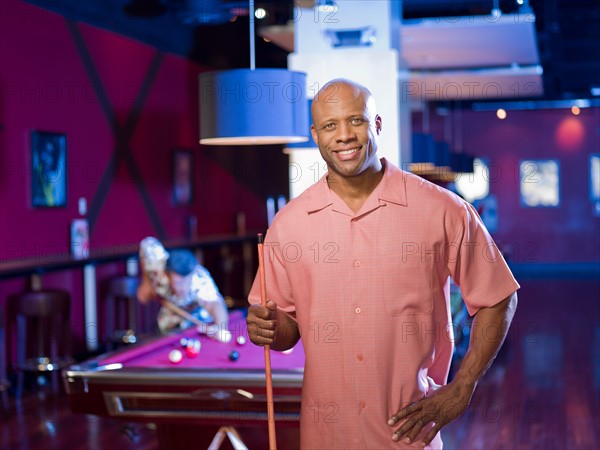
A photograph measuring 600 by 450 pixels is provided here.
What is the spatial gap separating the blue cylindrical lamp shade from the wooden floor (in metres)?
1.37

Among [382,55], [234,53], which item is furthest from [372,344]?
[234,53]

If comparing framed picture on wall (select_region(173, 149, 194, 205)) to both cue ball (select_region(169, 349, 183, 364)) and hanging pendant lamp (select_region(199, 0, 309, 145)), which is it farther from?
cue ball (select_region(169, 349, 183, 364))

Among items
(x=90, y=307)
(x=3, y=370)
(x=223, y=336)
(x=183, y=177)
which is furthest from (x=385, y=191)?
(x=183, y=177)

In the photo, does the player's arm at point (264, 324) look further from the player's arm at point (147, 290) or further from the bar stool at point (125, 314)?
the bar stool at point (125, 314)

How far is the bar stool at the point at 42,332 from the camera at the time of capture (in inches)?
272

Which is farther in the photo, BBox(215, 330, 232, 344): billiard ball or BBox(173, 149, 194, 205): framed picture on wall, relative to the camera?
BBox(173, 149, 194, 205): framed picture on wall

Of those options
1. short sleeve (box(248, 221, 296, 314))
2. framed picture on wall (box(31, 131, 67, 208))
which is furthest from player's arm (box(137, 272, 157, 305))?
short sleeve (box(248, 221, 296, 314))

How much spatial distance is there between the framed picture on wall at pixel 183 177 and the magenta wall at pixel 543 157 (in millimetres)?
A: 7169

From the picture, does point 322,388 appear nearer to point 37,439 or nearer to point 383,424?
point 383,424

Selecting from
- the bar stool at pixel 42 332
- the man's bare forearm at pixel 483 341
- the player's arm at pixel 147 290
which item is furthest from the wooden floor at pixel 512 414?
the man's bare forearm at pixel 483 341

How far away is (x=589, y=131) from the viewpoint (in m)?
16.5

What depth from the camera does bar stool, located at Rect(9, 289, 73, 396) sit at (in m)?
6.90

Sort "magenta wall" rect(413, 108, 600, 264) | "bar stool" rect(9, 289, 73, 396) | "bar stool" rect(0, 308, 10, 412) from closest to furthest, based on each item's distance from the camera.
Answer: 1. "bar stool" rect(0, 308, 10, 412)
2. "bar stool" rect(9, 289, 73, 396)
3. "magenta wall" rect(413, 108, 600, 264)

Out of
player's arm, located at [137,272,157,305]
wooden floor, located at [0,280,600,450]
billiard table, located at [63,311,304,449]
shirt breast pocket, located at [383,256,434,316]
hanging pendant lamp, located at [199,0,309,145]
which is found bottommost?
wooden floor, located at [0,280,600,450]
